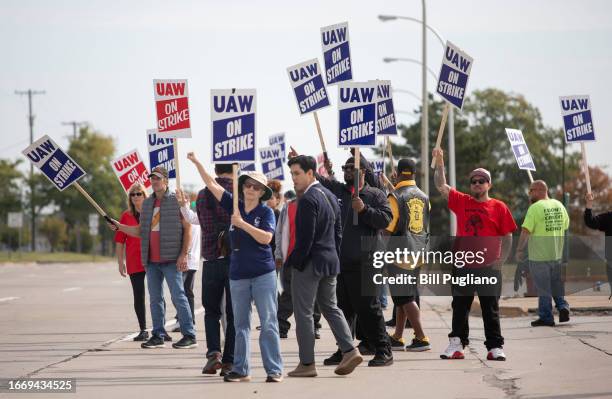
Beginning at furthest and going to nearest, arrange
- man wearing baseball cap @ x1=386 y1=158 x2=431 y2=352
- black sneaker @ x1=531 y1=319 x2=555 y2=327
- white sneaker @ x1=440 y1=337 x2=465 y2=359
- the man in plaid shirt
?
1. black sneaker @ x1=531 y1=319 x2=555 y2=327
2. man wearing baseball cap @ x1=386 y1=158 x2=431 y2=352
3. white sneaker @ x1=440 y1=337 x2=465 y2=359
4. the man in plaid shirt

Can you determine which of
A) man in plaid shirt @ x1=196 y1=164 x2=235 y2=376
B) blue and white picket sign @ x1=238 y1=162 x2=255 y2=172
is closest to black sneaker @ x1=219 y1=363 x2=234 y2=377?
man in plaid shirt @ x1=196 y1=164 x2=235 y2=376

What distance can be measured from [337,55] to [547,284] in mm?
4090

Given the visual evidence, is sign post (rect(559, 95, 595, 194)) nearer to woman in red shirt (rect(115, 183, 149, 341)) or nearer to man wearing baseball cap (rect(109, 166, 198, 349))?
woman in red shirt (rect(115, 183, 149, 341))

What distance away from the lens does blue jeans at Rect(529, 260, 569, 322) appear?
53.5ft

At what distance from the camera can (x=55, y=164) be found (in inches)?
616

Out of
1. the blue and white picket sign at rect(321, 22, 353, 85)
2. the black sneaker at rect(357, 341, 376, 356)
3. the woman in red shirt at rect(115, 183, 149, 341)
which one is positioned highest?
the blue and white picket sign at rect(321, 22, 353, 85)

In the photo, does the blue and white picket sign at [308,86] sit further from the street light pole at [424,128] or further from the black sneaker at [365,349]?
the street light pole at [424,128]

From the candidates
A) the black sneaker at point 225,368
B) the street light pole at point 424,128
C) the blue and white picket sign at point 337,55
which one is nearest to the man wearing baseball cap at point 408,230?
the black sneaker at point 225,368

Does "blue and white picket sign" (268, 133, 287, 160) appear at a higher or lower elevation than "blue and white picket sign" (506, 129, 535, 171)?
higher

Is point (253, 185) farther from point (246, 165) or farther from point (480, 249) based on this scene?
point (246, 165)

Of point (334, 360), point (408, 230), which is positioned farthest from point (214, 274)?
point (408, 230)

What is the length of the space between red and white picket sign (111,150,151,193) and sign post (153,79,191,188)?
4.33m

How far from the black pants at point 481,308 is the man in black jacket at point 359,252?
35.8 inches

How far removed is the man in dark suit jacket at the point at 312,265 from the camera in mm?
10711
